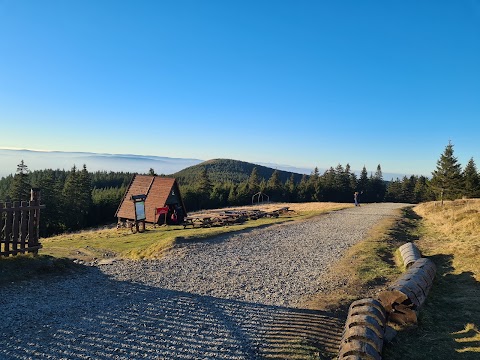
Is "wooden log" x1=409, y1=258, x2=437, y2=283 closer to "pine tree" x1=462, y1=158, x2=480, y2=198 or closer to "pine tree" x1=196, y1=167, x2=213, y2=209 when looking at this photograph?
"pine tree" x1=462, y1=158, x2=480, y2=198

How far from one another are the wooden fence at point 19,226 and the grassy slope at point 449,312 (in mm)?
12150

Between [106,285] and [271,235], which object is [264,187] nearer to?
[271,235]

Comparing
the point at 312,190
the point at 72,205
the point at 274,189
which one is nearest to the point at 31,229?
the point at 72,205

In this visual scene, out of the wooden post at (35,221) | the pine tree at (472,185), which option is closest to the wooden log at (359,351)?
the wooden post at (35,221)

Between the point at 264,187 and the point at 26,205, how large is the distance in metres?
81.0

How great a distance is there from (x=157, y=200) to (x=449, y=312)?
30658 millimetres

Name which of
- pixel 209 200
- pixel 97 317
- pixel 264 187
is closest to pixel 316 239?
pixel 97 317

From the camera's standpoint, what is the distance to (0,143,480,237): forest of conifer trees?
54938mm

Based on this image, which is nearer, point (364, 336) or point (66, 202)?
point (364, 336)

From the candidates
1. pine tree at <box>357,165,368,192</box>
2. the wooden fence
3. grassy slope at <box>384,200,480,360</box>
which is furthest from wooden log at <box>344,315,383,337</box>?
pine tree at <box>357,165,368,192</box>

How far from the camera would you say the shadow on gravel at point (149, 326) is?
23.1 ft

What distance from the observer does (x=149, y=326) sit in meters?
8.17

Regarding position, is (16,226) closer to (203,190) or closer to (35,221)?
(35,221)

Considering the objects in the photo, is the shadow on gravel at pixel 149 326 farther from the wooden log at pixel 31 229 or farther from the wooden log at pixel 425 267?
the wooden log at pixel 425 267
